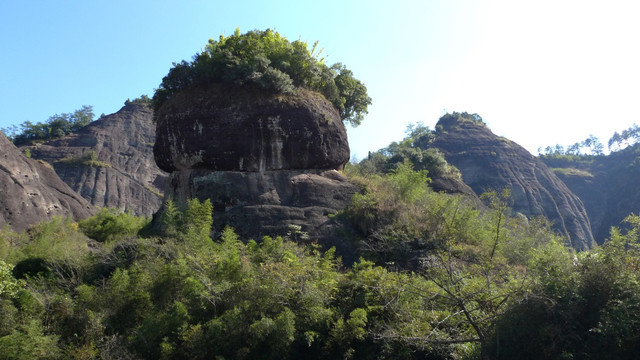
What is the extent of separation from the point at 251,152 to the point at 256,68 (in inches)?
128

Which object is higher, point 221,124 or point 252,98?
point 252,98

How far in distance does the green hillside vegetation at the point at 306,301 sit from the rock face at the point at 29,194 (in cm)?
1032

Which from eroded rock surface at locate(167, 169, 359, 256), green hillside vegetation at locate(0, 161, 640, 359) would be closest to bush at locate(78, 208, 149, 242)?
eroded rock surface at locate(167, 169, 359, 256)

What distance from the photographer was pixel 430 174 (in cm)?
2662

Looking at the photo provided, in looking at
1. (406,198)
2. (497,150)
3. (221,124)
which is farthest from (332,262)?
(497,150)

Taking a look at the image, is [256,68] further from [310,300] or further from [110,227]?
[310,300]

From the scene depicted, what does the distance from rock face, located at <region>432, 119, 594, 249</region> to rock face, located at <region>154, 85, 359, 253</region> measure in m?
33.3

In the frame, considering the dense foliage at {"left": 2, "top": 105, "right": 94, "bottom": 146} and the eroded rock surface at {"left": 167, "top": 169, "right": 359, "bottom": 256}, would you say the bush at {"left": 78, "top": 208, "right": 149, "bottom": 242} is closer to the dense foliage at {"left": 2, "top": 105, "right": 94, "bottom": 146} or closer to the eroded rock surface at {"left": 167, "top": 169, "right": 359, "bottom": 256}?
the eroded rock surface at {"left": 167, "top": 169, "right": 359, "bottom": 256}

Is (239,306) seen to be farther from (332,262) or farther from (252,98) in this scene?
(252,98)

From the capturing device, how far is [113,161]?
51.5 metres

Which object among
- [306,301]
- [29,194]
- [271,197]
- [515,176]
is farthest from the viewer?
[515,176]

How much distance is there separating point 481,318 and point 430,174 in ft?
60.5

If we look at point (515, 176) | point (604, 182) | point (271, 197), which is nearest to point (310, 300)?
point (271, 197)

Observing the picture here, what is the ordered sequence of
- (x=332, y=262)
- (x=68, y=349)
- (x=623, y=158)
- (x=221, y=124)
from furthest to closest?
(x=623, y=158)
(x=221, y=124)
(x=332, y=262)
(x=68, y=349)
